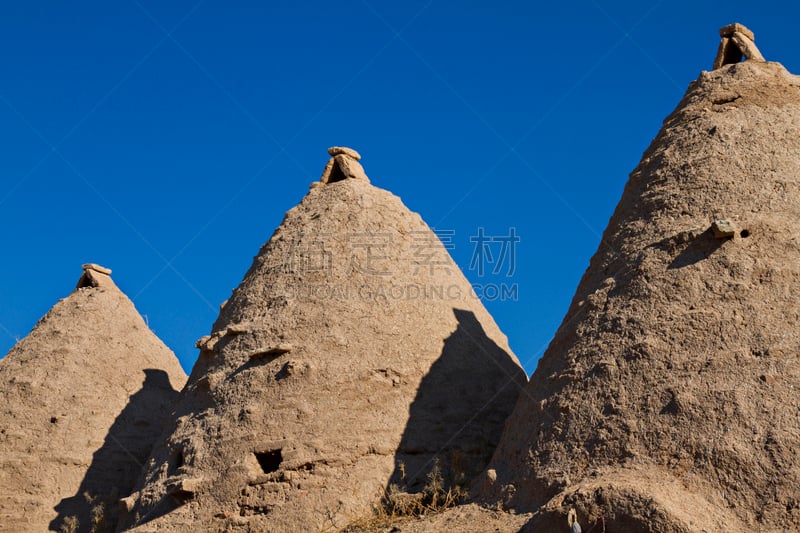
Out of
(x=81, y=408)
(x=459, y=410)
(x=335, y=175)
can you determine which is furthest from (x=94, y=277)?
(x=459, y=410)

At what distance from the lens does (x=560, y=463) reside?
871 cm

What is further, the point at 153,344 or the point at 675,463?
the point at 153,344

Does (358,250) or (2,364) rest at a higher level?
(358,250)

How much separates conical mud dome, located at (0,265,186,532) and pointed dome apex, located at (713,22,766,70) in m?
8.61

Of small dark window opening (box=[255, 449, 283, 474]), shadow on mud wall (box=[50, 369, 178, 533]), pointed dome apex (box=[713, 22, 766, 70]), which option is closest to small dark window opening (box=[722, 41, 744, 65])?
pointed dome apex (box=[713, 22, 766, 70])

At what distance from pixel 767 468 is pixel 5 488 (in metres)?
9.35

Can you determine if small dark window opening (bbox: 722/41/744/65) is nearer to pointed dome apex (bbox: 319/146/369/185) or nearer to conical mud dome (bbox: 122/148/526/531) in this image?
conical mud dome (bbox: 122/148/526/531)

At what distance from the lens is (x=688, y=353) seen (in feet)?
28.4

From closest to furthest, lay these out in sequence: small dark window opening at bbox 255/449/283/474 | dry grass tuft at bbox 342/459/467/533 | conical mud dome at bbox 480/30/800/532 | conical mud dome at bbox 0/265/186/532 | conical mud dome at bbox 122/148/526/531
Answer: conical mud dome at bbox 480/30/800/532, dry grass tuft at bbox 342/459/467/533, conical mud dome at bbox 122/148/526/531, small dark window opening at bbox 255/449/283/474, conical mud dome at bbox 0/265/186/532

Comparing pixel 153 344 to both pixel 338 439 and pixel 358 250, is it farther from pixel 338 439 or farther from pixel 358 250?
pixel 338 439

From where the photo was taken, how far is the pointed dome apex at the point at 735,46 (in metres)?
11.2

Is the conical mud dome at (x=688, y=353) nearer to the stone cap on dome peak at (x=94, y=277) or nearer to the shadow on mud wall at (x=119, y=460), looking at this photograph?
the shadow on mud wall at (x=119, y=460)

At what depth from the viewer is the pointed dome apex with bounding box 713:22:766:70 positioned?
36.7 feet

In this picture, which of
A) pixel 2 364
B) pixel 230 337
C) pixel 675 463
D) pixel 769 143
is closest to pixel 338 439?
pixel 230 337
